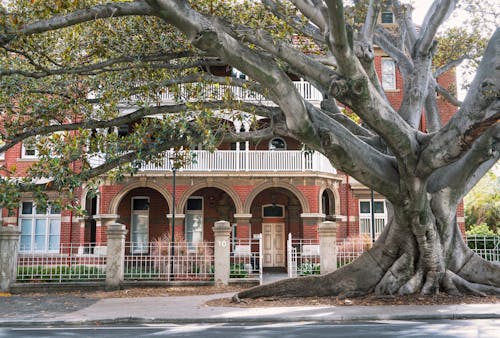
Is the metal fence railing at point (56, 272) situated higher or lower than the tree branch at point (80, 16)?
lower

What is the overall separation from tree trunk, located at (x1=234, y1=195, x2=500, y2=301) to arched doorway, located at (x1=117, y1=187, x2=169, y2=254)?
1434 cm

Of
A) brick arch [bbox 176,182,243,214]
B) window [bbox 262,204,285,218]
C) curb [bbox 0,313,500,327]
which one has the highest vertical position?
brick arch [bbox 176,182,243,214]

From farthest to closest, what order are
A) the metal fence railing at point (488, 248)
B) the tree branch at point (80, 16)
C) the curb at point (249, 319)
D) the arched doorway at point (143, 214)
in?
the arched doorway at point (143, 214) → the metal fence railing at point (488, 248) → the curb at point (249, 319) → the tree branch at point (80, 16)

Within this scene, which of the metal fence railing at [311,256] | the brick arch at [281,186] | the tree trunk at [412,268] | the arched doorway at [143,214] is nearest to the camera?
the tree trunk at [412,268]

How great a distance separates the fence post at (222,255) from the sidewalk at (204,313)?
146 inches

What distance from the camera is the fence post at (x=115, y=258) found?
1689 cm

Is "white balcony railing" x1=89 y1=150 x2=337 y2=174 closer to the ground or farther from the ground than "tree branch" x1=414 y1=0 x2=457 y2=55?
closer to the ground

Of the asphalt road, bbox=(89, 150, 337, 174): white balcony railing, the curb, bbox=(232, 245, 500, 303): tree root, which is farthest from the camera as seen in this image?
bbox=(89, 150, 337, 174): white balcony railing

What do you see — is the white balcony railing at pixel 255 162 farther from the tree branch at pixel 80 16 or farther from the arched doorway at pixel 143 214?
the tree branch at pixel 80 16

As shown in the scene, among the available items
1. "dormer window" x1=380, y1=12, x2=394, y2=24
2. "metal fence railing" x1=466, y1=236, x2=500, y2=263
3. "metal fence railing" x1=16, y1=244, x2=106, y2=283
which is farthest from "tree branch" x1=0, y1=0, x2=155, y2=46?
"dormer window" x1=380, y1=12, x2=394, y2=24

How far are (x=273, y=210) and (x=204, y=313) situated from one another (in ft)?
53.3

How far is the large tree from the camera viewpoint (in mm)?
10383

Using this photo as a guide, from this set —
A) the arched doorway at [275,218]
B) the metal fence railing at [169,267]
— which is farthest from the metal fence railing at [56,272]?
the arched doorway at [275,218]

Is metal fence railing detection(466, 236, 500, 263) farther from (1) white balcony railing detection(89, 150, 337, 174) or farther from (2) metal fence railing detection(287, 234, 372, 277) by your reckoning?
(1) white balcony railing detection(89, 150, 337, 174)
